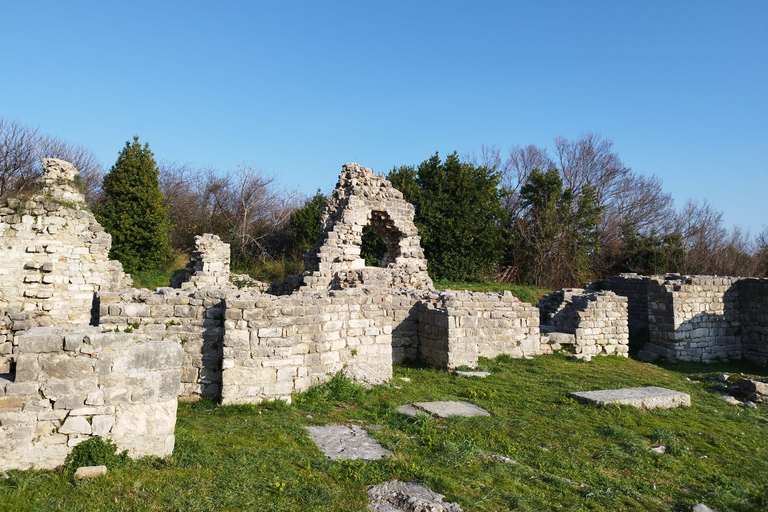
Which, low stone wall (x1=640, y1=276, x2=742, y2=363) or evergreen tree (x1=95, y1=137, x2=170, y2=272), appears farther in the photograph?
evergreen tree (x1=95, y1=137, x2=170, y2=272)

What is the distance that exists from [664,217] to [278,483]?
3623 centimetres

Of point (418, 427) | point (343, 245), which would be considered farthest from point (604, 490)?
point (343, 245)

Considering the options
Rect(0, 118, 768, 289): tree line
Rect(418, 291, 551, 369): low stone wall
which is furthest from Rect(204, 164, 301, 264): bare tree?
Rect(418, 291, 551, 369): low stone wall

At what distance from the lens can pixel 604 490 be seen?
4.46 metres

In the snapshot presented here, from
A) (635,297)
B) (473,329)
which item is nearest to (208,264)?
(473,329)

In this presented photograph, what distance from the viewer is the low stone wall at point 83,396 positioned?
13.1 feet

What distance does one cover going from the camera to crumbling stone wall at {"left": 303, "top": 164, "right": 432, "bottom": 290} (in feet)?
46.8

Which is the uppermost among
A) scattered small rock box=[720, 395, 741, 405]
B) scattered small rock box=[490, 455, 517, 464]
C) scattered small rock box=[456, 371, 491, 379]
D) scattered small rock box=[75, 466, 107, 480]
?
scattered small rock box=[75, 466, 107, 480]

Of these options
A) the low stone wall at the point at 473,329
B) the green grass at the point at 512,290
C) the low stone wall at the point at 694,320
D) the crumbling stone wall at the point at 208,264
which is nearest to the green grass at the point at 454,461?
the low stone wall at the point at 473,329

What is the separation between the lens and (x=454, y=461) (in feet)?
15.9

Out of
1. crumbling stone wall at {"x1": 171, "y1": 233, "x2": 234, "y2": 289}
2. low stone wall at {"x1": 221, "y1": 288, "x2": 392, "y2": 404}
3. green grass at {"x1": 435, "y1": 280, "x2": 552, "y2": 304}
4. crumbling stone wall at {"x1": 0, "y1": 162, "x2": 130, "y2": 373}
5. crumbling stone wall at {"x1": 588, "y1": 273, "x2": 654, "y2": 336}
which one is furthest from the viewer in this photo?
green grass at {"x1": 435, "y1": 280, "x2": 552, "y2": 304}

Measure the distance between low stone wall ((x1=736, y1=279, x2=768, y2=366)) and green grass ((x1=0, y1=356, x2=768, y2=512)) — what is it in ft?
26.0

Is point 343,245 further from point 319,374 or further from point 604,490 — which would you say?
point 604,490

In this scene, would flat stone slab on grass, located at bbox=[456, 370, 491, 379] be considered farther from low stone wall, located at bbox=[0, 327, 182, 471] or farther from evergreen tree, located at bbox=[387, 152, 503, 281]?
evergreen tree, located at bbox=[387, 152, 503, 281]
